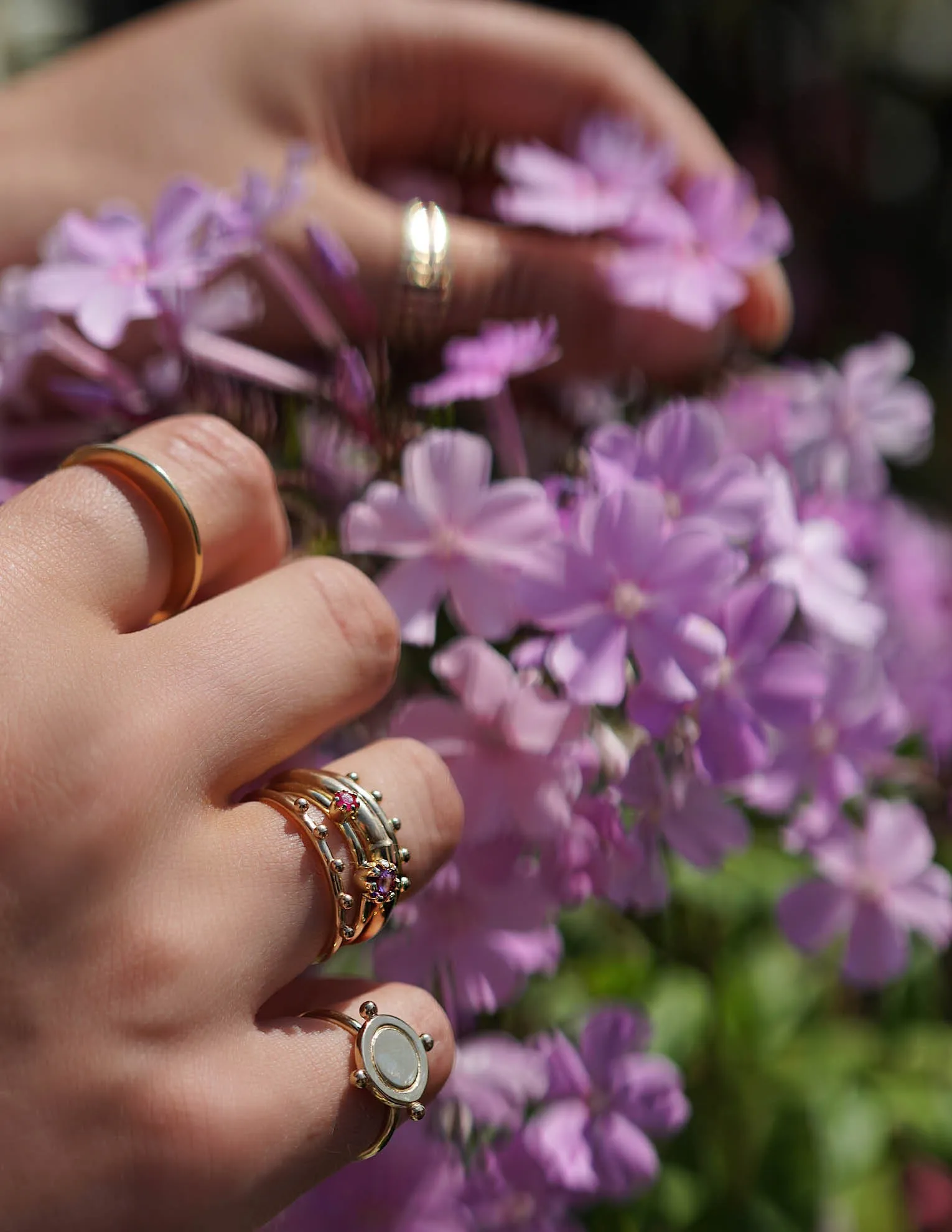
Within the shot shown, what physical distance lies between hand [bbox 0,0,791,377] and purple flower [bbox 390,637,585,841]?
377 mm

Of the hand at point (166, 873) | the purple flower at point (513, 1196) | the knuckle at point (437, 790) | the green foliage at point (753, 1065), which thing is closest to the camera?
the hand at point (166, 873)

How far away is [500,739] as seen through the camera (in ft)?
2.01

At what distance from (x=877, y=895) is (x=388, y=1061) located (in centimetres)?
38

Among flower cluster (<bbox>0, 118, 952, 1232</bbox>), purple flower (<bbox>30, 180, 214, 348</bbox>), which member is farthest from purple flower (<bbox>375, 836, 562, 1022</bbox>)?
purple flower (<bbox>30, 180, 214, 348</bbox>)

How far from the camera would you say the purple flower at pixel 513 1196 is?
687mm

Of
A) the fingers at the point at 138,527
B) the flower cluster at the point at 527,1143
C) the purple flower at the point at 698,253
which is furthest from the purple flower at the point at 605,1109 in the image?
the purple flower at the point at 698,253

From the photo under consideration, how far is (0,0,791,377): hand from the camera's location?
2.90 feet

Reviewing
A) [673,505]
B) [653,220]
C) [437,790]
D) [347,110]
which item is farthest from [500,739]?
[347,110]

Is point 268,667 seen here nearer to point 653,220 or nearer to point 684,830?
point 684,830

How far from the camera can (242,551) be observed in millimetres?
625

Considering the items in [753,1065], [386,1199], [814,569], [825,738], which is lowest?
[753,1065]

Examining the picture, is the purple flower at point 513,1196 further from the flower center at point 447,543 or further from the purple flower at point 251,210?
the purple flower at point 251,210

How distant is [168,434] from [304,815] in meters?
0.22

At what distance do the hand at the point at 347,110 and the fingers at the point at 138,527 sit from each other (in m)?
0.33
